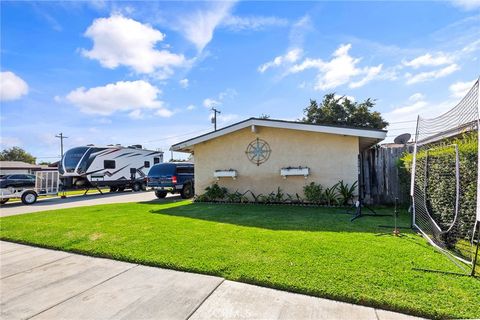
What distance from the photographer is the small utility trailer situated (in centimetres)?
1318

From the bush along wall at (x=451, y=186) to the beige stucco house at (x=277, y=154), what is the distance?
327cm

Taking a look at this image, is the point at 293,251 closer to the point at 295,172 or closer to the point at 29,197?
the point at 295,172

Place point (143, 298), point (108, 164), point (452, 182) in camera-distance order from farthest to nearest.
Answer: point (108, 164)
point (452, 182)
point (143, 298)

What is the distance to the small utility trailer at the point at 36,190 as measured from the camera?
13.2 metres

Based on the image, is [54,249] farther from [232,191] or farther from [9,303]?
[232,191]

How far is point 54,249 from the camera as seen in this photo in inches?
193

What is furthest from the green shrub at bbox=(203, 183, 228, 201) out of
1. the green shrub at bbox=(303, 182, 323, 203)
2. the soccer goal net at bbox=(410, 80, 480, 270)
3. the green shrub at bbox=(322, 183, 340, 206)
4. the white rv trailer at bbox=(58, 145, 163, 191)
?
the white rv trailer at bbox=(58, 145, 163, 191)

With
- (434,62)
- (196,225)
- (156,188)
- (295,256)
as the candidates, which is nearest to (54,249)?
(196,225)

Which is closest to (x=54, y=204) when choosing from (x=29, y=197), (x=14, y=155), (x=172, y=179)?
(x=29, y=197)

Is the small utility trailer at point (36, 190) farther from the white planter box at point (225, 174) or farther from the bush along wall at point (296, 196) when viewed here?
the white planter box at point (225, 174)

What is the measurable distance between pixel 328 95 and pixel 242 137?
20674 millimetres

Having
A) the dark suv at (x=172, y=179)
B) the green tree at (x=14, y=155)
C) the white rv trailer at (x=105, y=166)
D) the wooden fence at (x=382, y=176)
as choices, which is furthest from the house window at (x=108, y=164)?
the green tree at (x=14, y=155)

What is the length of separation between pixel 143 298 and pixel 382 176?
334 inches

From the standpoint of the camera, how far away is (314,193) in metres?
8.63
